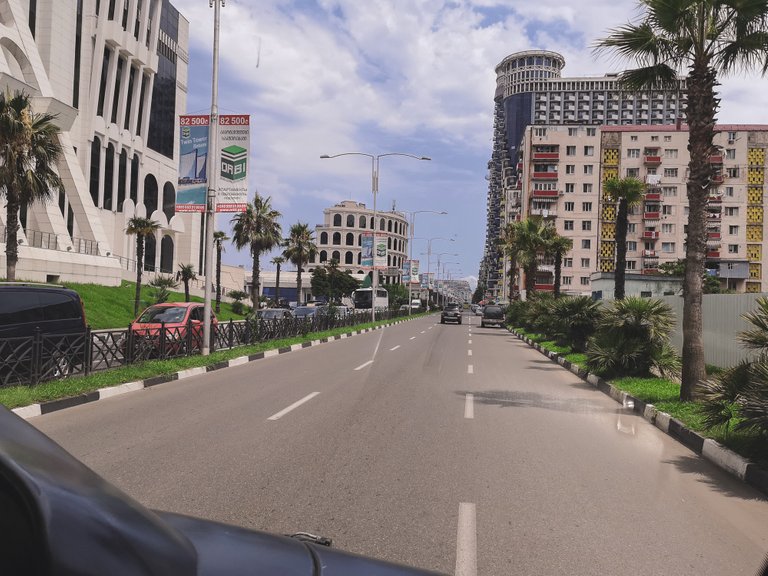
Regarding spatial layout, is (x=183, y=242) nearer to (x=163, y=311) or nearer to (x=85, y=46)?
(x=85, y=46)

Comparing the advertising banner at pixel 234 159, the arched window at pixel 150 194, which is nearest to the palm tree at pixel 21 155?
the advertising banner at pixel 234 159

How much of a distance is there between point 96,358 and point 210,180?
6.27 meters

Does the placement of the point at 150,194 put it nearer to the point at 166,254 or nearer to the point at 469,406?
the point at 166,254

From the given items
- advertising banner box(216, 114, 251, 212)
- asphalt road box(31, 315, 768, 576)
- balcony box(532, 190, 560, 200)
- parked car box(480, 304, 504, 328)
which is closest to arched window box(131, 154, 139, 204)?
parked car box(480, 304, 504, 328)

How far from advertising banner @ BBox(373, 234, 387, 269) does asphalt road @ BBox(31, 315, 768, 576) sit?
30.3 meters

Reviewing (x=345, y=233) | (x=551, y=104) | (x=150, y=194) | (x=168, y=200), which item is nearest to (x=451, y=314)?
(x=150, y=194)

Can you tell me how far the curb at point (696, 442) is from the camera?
6211 millimetres

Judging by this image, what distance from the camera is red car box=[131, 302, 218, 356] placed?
52.6 ft

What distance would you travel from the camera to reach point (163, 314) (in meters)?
19.1

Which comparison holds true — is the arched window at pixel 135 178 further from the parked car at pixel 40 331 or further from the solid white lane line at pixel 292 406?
the solid white lane line at pixel 292 406

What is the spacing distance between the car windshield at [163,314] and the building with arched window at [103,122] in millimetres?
16208

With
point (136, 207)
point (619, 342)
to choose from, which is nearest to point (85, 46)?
point (136, 207)

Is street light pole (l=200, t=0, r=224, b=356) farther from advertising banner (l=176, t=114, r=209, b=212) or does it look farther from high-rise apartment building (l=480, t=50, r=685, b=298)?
high-rise apartment building (l=480, t=50, r=685, b=298)

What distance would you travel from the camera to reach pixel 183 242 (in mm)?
63125
